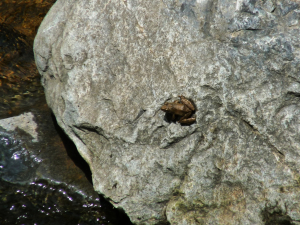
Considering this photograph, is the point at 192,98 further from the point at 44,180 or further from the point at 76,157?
the point at 44,180

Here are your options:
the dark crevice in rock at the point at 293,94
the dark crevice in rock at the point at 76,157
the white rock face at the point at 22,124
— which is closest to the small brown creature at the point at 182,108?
the dark crevice in rock at the point at 293,94

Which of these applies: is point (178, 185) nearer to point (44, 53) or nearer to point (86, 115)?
point (86, 115)

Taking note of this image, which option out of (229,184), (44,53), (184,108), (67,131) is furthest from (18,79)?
(229,184)

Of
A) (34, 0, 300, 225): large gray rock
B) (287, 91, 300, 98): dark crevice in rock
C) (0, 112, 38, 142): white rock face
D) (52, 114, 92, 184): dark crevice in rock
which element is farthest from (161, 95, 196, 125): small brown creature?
(0, 112, 38, 142): white rock face

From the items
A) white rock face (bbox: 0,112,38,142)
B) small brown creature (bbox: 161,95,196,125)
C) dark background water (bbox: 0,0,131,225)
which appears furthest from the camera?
white rock face (bbox: 0,112,38,142)

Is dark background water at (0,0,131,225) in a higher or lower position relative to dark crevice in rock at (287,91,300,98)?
lower

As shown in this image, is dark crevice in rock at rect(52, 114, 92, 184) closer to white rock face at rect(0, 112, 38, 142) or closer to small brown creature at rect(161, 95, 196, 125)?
white rock face at rect(0, 112, 38, 142)

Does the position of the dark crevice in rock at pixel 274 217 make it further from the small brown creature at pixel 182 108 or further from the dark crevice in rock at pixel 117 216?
the dark crevice in rock at pixel 117 216
